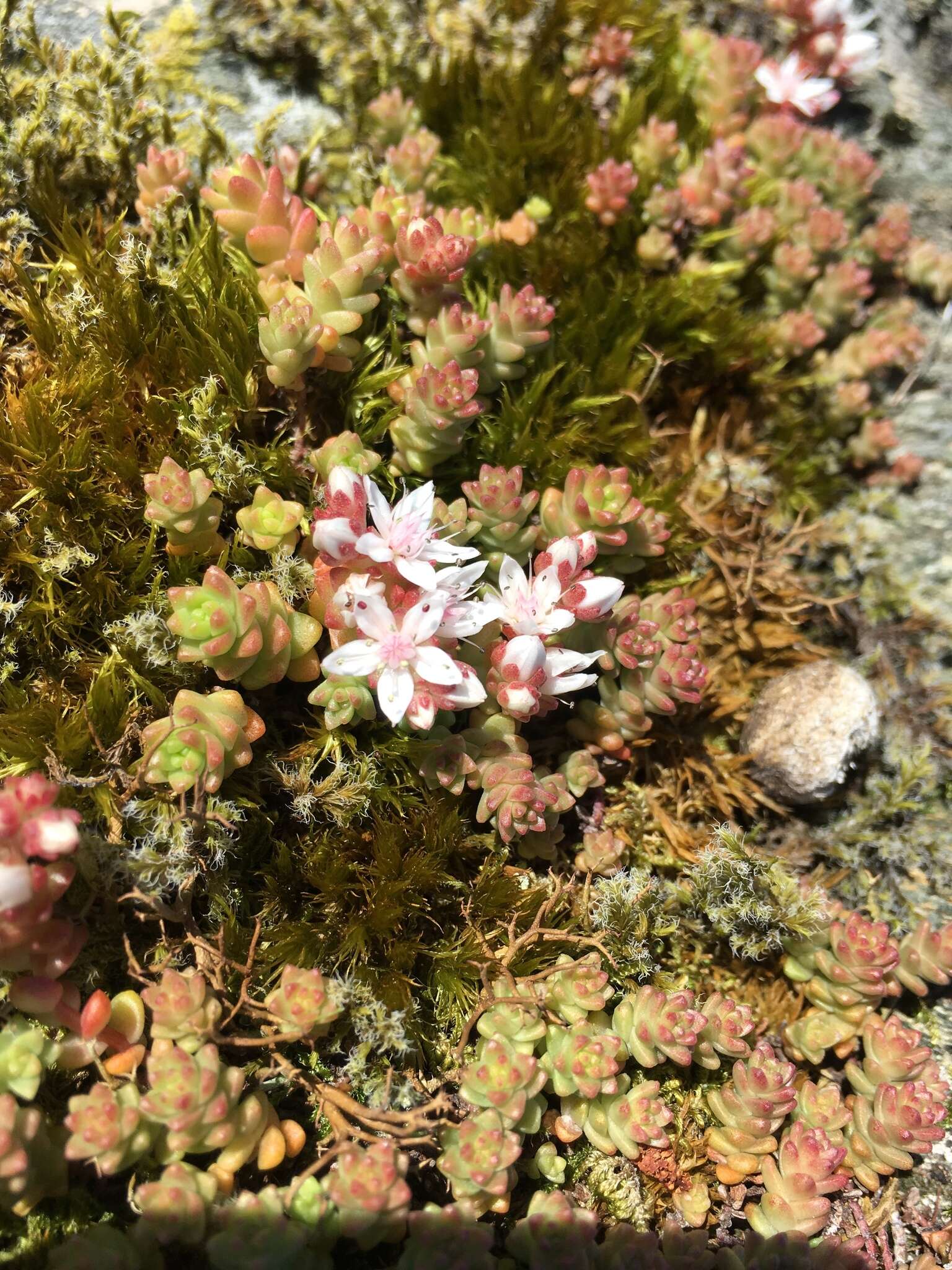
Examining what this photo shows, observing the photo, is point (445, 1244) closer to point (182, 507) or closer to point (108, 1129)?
point (108, 1129)

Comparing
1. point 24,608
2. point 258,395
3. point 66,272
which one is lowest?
point 24,608

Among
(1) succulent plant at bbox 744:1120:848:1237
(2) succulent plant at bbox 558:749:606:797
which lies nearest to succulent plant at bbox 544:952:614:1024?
(2) succulent plant at bbox 558:749:606:797

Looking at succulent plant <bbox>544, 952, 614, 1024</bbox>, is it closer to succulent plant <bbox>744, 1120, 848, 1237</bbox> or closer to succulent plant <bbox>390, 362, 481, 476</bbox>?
succulent plant <bbox>744, 1120, 848, 1237</bbox>

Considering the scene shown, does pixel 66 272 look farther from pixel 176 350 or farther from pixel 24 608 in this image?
pixel 24 608

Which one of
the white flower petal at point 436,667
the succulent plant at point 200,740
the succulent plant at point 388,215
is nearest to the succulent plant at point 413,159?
the succulent plant at point 388,215

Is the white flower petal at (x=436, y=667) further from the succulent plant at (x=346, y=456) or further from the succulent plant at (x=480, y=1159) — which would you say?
the succulent plant at (x=480, y=1159)

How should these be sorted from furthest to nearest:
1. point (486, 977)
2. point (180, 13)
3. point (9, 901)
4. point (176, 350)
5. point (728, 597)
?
point (180, 13) → point (728, 597) → point (176, 350) → point (486, 977) → point (9, 901)

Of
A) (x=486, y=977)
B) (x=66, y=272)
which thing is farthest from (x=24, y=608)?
(x=486, y=977)
